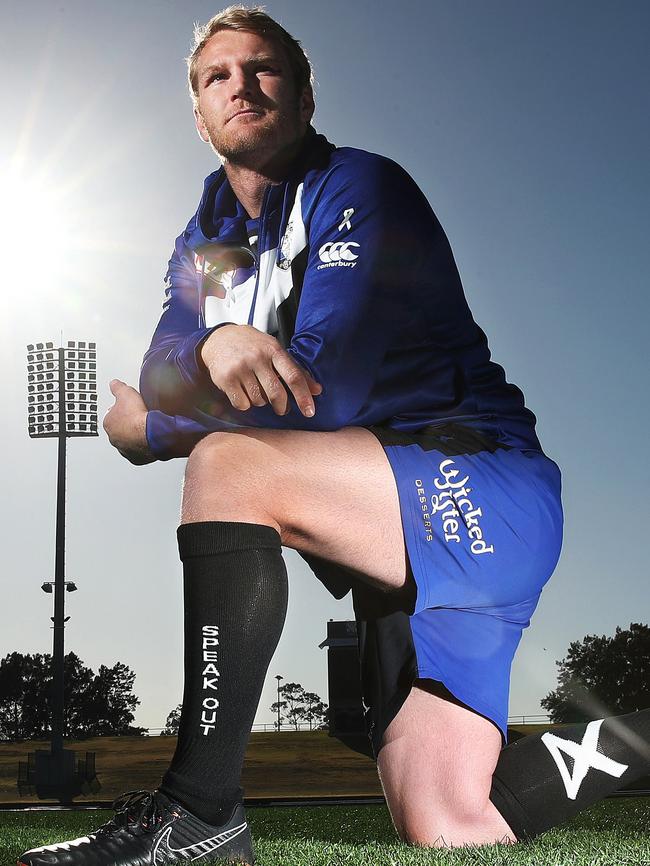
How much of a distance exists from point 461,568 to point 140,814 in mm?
736

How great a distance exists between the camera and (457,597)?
186 cm

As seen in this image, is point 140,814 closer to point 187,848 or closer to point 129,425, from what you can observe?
point 187,848

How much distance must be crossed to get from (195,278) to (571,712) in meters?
43.1

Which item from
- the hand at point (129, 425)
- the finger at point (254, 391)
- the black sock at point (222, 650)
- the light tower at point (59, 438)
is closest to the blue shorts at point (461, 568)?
the finger at point (254, 391)

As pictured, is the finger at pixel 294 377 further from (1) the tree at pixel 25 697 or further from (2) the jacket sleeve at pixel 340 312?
(1) the tree at pixel 25 697

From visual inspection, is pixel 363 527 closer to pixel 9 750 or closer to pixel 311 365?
pixel 311 365

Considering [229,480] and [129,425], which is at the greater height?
[129,425]

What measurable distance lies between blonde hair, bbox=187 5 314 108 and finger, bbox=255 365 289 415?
128cm

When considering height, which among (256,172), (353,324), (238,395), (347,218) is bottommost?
(238,395)

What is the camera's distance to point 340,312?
6.52 feet

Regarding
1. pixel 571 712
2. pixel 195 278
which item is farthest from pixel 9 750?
pixel 571 712

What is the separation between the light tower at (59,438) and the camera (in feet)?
63.3

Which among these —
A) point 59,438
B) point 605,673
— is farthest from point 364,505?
point 605,673

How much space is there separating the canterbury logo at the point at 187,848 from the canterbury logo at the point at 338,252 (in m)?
1.18
